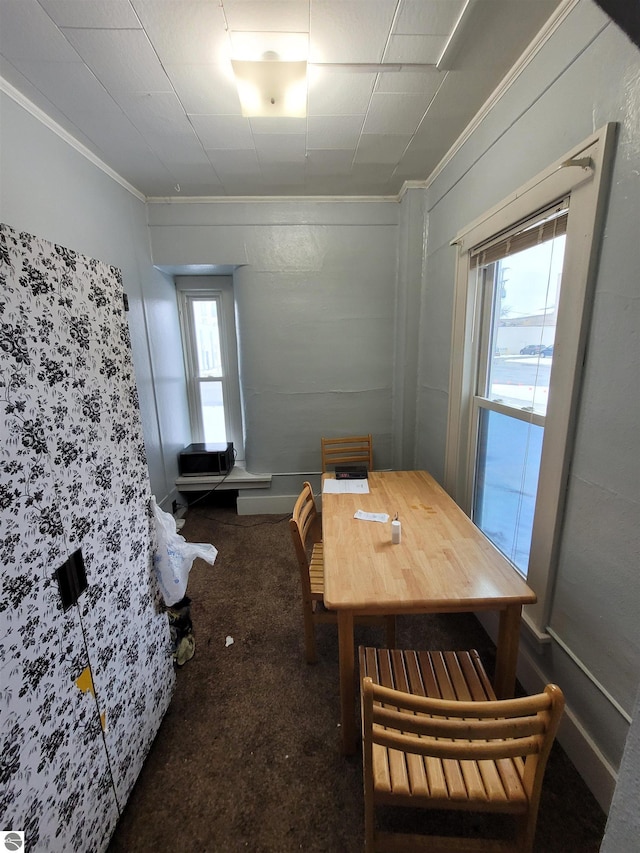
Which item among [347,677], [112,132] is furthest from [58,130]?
[347,677]

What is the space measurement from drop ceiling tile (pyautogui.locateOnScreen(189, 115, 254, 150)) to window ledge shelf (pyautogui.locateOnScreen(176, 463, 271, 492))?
2.39m

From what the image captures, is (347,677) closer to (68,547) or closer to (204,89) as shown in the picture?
(68,547)

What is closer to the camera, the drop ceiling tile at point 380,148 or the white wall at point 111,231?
the white wall at point 111,231

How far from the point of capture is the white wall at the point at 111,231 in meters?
1.50

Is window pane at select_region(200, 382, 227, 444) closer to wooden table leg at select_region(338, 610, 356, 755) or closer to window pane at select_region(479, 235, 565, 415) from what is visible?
window pane at select_region(479, 235, 565, 415)

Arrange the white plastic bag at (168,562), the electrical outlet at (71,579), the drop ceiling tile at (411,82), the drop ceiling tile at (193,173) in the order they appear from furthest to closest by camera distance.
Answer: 1. the drop ceiling tile at (193,173)
2. the drop ceiling tile at (411,82)
3. the white plastic bag at (168,562)
4. the electrical outlet at (71,579)

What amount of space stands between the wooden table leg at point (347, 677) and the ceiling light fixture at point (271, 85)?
6.74 feet

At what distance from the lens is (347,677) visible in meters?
1.20

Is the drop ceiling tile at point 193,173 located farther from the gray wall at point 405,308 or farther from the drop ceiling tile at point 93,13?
the drop ceiling tile at point 93,13

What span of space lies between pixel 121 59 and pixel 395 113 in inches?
48.1

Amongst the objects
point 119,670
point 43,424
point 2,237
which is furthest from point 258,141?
point 119,670

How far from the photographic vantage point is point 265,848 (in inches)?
41.3

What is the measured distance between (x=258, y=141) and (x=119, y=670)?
2565mm

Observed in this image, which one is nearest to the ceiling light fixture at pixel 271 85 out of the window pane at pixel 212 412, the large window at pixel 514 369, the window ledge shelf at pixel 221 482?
the large window at pixel 514 369
